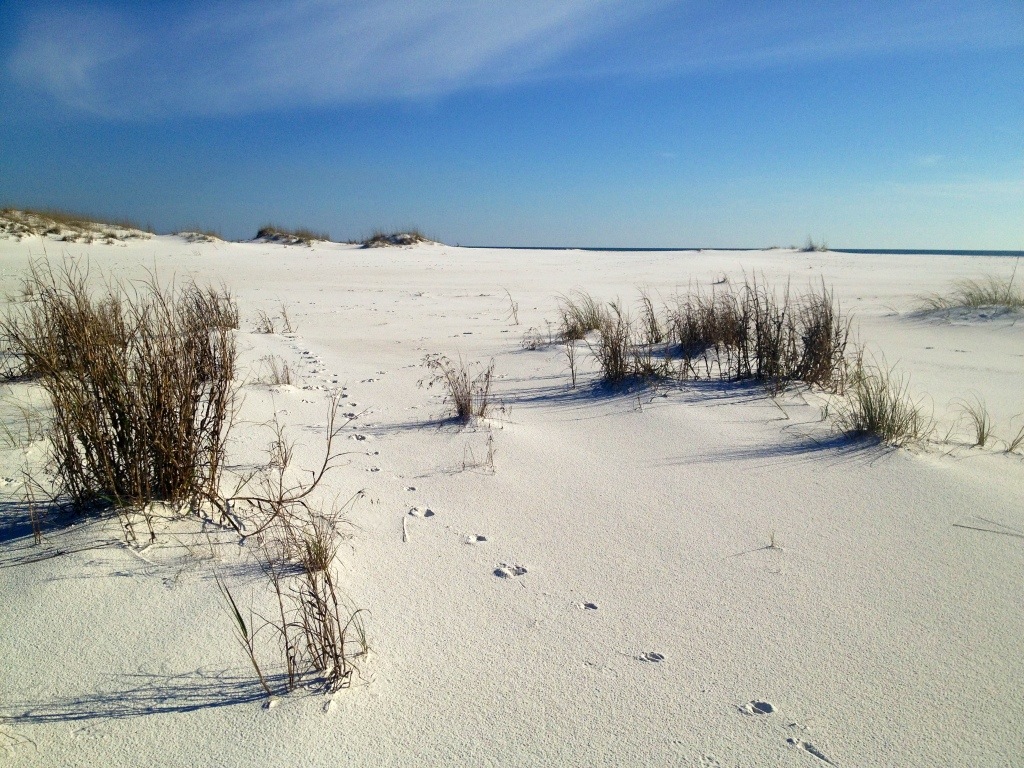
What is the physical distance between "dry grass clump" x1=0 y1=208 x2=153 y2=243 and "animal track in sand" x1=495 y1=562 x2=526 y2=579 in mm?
Result: 16633

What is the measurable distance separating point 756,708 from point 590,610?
1.72 feet

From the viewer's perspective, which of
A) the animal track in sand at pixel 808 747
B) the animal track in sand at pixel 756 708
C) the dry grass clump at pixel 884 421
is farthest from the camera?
the dry grass clump at pixel 884 421

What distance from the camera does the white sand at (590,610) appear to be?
135 centimetres

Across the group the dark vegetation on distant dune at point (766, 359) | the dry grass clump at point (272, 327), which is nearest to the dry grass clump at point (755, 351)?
the dark vegetation on distant dune at point (766, 359)

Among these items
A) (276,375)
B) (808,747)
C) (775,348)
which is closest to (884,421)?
(775,348)

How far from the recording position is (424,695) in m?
1.48

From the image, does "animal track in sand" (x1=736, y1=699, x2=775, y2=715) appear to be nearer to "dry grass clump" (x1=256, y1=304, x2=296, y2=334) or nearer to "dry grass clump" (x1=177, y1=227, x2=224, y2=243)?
"dry grass clump" (x1=256, y1=304, x2=296, y2=334)

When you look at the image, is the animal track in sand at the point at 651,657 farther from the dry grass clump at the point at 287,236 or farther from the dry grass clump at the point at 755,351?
the dry grass clump at the point at 287,236

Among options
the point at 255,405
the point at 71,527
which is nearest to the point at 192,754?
the point at 71,527

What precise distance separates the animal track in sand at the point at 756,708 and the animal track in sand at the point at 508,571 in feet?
2.61

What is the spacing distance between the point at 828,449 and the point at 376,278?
34.7 feet

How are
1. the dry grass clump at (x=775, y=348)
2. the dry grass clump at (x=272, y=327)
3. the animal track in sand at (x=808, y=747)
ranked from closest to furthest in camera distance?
the animal track in sand at (x=808, y=747)
the dry grass clump at (x=775, y=348)
the dry grass clump at (x=272, y=327)

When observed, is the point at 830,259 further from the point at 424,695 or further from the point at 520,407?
the point at 424,695

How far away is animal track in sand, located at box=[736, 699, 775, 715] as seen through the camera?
1414 millimetres
